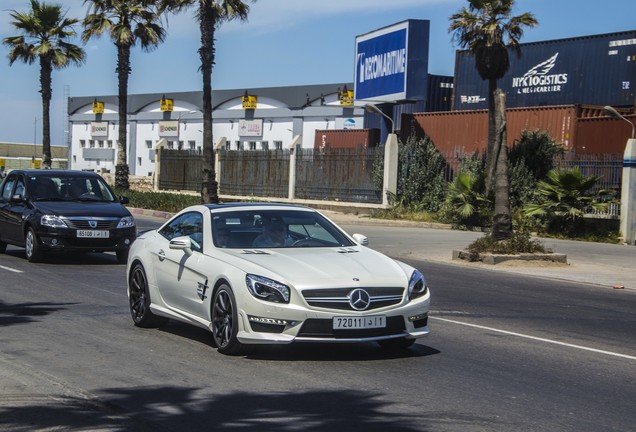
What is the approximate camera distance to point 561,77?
42094 millimetres

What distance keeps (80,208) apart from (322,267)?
9917mm

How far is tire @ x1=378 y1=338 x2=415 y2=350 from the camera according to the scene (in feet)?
30.2

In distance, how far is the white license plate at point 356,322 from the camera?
8555mm

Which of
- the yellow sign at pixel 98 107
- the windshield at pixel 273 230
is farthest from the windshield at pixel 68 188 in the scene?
the yellow sign at pixel 98 107

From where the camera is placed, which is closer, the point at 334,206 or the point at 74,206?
the point at 74,206

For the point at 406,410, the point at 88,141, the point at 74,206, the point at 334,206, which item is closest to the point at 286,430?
the point at 406,410

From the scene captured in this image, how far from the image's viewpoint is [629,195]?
1104 inches

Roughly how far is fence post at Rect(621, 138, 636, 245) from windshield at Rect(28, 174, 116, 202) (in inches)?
609

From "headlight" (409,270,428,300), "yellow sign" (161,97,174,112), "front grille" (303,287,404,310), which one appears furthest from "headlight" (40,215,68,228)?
"yellow sign" (161,97,174,112)

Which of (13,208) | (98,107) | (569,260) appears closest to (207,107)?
(569,260)

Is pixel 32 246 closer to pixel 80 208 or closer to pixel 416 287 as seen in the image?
pixel 80 208

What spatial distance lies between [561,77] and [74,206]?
94.2 ft

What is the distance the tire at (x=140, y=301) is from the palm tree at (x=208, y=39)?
2590cm

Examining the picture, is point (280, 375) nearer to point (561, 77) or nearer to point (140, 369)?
point (140, 369)
